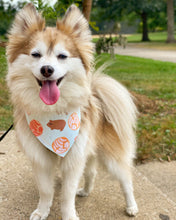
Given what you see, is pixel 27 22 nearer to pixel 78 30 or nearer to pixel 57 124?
pixel 78 30

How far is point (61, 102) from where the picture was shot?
237cm

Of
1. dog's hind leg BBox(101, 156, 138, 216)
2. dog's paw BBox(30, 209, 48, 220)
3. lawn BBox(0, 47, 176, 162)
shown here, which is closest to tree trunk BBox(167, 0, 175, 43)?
lawn BBox(0, 47, 176, 162)

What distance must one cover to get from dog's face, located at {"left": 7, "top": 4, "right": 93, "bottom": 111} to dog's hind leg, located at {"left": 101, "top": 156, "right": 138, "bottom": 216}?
0.73 meters

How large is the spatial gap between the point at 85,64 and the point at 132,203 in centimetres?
147

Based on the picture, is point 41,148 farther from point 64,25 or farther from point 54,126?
point 64,25

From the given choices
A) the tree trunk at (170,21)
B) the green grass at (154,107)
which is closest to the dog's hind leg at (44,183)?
the green grass at (154,107)

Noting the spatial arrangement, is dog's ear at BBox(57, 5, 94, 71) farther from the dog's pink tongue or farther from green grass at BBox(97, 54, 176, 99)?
green grass at BBox(97, 54, 176, 99)

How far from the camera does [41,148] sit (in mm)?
2471

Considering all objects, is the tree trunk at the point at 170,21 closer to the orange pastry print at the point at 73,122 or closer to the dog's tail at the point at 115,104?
the dog's tail at the point at 115,104

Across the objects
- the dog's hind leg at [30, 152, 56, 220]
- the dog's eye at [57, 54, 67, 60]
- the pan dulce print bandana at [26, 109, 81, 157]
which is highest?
the dog's eye at [57, 54, 67, 60]

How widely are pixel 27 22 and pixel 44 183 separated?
1.45m

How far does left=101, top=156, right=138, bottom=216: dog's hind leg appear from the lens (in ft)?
8.98

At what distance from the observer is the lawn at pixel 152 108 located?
4.14m

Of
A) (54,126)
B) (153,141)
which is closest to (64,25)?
(54,126)
